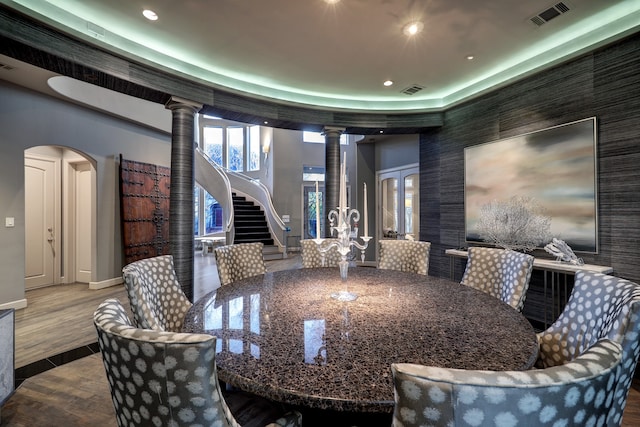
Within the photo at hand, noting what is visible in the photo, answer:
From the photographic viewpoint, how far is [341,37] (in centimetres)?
297

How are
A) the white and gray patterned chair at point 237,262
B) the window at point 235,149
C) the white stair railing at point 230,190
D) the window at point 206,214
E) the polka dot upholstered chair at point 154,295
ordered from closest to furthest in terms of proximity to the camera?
Result: the polka dot upholstered chair at point 154,295 → the white and gray patterned chair at point 237,262 → the white stair railing at point 230,190 → the window at point 206,214 → the window at point 235,149

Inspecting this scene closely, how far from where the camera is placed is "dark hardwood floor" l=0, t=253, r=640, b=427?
5.96 feet

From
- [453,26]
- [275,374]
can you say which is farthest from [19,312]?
[453,26]

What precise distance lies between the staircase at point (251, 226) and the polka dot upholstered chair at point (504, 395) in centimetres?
737

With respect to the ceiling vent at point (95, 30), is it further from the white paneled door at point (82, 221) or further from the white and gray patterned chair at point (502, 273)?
the white and gray patterned chair at point (502, 273)

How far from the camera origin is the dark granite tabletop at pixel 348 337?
842 millimetres

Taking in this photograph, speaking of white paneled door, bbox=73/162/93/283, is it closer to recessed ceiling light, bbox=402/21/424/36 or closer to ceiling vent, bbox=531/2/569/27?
recessed ceiling light, bbox=402/21/424/36

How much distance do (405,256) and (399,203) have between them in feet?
11.8

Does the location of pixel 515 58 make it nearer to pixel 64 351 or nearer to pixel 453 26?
pixel 453 26

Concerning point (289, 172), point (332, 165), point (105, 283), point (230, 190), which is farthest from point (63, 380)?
point (289, 172)

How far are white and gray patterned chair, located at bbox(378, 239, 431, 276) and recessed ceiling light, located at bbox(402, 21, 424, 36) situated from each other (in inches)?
78.1

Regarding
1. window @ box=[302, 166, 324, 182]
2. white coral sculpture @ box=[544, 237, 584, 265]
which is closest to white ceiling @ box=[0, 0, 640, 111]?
white coral sculpture @ box=[544, 237, 584, 265]

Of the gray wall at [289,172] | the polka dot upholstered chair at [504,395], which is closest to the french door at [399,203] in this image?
the gray wall at [289,172]

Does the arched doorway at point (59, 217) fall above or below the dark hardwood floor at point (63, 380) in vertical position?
above
